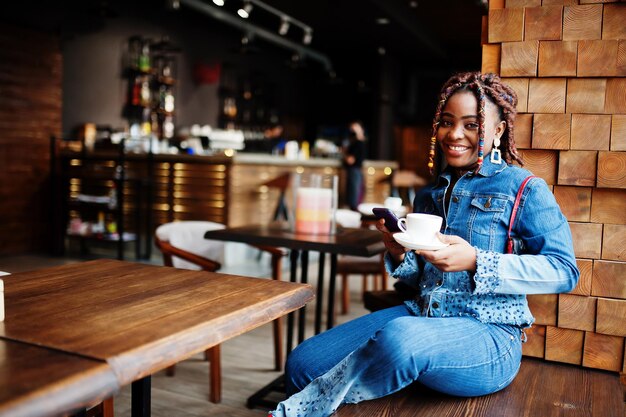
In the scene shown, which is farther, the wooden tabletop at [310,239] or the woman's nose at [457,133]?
the wooden tabletop at [310,239]

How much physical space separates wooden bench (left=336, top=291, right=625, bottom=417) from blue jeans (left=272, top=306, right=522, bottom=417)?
29 mm

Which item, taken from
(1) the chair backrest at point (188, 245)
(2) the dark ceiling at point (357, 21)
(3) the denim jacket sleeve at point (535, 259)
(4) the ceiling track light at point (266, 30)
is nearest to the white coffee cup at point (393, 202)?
(3) the denim jacket sleeve at point (535, 259)

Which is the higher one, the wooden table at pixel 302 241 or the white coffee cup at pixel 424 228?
the white coffee cup at pixel 424 228

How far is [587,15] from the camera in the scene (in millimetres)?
1732

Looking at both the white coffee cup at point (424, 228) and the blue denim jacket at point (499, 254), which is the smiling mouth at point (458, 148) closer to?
the blue denim jacket at point (499, 254)

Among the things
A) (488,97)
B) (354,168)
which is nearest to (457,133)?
(488,97)

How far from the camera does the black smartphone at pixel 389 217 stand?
1.50m

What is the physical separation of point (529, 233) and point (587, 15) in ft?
2.41

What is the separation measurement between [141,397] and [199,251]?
179 centimetres

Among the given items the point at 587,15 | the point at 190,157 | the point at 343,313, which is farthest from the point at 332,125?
the point at 587,15

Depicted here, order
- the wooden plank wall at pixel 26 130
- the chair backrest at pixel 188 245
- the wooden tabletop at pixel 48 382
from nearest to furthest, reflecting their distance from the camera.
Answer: the wooden tabletop at pixel 48 382
the chair backrest at pixel 188 245
the wooden plank wall at pixel 26 130

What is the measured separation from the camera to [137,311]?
1.11m

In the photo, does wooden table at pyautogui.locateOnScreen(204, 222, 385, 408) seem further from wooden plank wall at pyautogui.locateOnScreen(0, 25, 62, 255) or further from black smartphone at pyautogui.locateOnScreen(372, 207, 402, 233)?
wooden plank wall at pyautogui.locateOnScreen(0, 25, 62, 255)

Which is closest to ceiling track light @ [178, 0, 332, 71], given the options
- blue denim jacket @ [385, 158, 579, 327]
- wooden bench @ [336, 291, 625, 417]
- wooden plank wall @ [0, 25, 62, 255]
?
wooden plank wall @ [0, 25, 62, 255]
